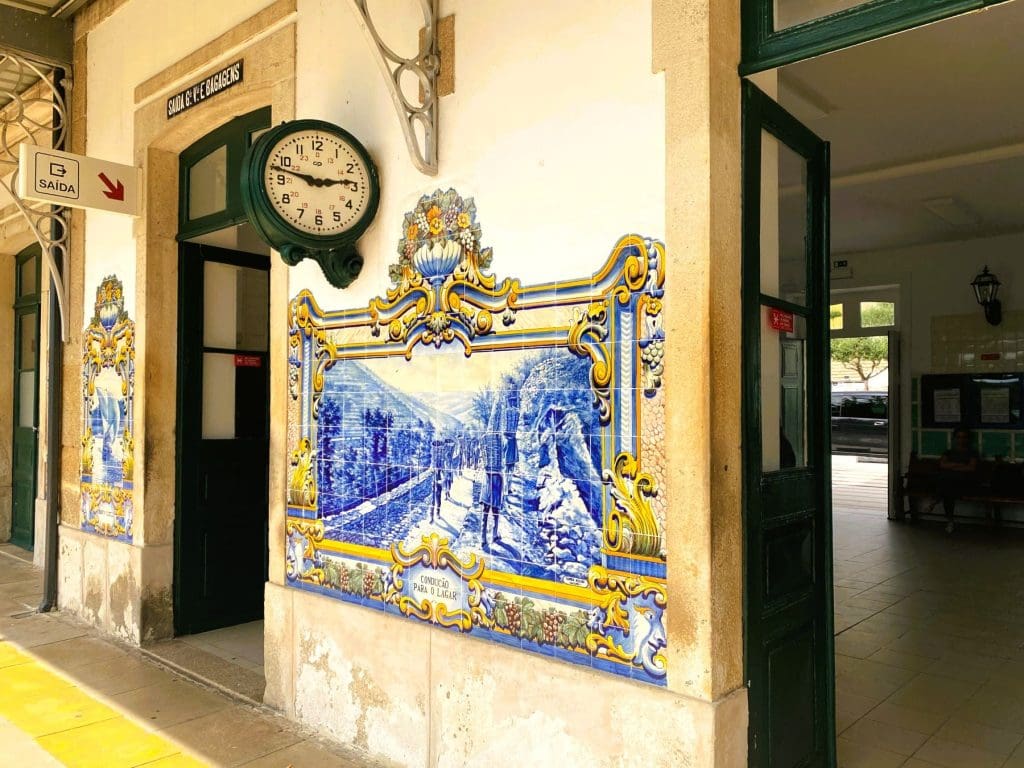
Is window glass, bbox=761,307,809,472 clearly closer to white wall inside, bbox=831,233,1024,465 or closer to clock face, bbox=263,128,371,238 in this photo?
clock face, bbox=263,128,371,238

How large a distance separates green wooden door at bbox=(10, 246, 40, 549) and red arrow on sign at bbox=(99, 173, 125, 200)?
3.62 m

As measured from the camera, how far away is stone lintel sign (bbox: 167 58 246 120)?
423 centimetres

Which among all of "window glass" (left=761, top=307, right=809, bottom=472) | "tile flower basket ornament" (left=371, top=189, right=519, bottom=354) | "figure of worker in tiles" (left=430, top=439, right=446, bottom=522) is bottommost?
"figure of worker in tiles" (left=430, top=439, right=446, bottom=522)

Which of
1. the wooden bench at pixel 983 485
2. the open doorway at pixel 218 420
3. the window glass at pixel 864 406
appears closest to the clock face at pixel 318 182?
the open doorway at pixel 218 420

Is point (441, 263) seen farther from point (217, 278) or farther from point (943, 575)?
point (943, 575)

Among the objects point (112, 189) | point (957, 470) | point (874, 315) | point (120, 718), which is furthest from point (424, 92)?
point (874, 315)

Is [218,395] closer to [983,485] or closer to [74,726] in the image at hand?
[74,726]

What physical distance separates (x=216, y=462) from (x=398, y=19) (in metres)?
3.18

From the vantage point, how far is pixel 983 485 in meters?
8.91

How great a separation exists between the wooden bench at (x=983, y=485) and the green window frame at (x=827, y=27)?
8139mm

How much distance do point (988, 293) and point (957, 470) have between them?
2091 mm

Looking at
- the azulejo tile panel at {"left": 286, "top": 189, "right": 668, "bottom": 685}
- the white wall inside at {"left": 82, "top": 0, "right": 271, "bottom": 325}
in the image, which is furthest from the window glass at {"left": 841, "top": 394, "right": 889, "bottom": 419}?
the azulejo tile panel at {"left": 286, "top": 189, "right": 668, "bottom": 685}

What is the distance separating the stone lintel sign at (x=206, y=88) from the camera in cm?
423

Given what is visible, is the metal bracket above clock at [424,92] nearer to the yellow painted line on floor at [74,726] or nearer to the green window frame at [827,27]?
the green window frame at [827,27]
